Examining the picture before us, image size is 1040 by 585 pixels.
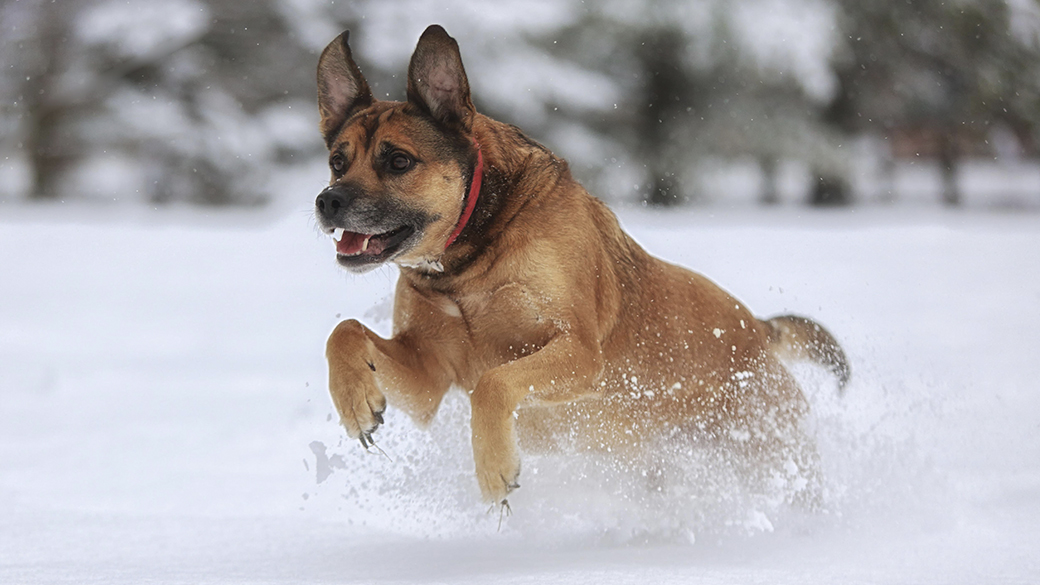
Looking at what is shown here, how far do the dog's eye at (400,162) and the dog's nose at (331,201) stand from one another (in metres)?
0.22

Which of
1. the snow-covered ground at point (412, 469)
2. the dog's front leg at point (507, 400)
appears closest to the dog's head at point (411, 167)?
the dog's front leg at point (507, 400)

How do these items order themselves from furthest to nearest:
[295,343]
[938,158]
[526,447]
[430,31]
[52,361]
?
1. [938,158]
2. [295,343]
3. [52,361]
4. [526,447]
5. [430,31]

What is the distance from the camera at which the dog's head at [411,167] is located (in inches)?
124

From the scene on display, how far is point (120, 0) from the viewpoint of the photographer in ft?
57.7

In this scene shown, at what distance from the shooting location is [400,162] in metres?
3.23

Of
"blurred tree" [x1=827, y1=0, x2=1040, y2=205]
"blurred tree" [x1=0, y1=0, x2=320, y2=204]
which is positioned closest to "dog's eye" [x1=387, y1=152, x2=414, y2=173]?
"blurred tree" [x1=0, y1=0, x2=320, y2=204]

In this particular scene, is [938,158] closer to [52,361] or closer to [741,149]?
[741,149]

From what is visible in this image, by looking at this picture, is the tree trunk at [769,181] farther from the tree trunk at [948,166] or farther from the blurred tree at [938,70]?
the tree trunk at [948,166]

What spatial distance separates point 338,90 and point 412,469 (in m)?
1.55

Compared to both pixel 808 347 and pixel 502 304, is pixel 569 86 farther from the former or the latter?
pixel 502 304

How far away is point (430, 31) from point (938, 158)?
62.1 feet

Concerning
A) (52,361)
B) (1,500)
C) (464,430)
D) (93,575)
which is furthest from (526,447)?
(52,361)

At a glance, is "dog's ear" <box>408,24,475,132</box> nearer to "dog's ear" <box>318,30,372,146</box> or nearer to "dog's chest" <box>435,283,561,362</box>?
"dog's ear" <box>318,30,372,146</box>

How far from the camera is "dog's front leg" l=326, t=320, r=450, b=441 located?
10.4 ft
